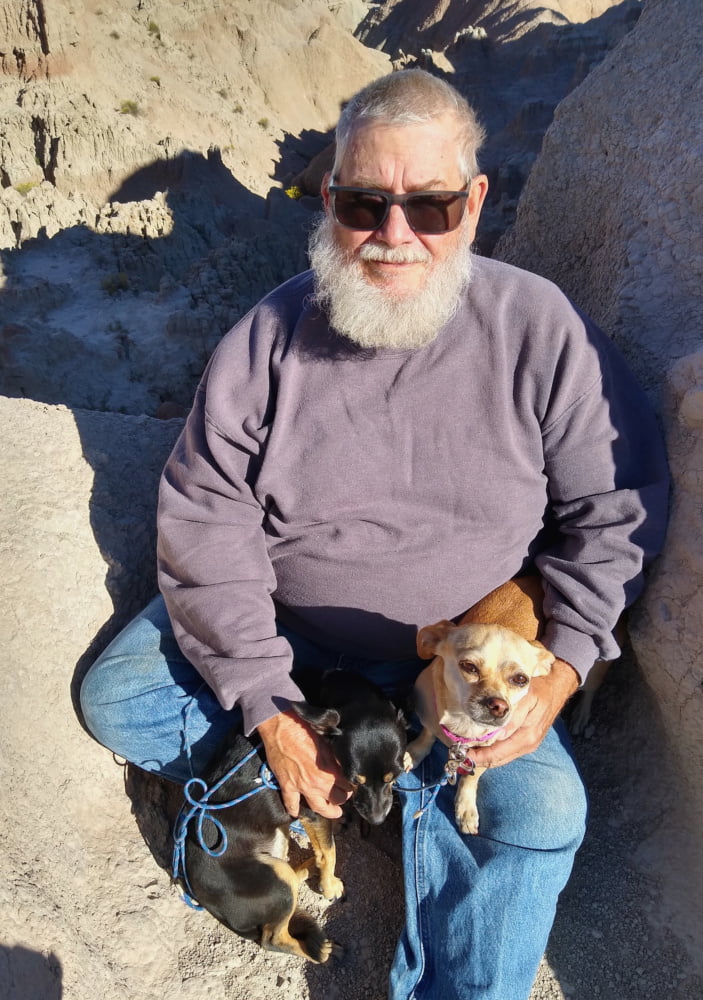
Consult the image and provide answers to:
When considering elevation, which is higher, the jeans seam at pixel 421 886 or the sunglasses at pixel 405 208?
the sunglasses at pixel 405 208

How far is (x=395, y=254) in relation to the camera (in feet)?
7.45

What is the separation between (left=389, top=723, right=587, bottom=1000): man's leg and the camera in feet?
6.81

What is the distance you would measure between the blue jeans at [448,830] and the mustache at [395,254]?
1.46m

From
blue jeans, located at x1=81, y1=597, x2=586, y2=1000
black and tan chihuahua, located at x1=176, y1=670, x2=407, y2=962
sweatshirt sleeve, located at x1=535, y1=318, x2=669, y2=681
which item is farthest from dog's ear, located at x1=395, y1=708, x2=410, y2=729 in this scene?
sweatshirt sleeve, located at x1=535, y1=318, x2=669, y2=681

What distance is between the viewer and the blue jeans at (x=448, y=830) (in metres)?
2.09

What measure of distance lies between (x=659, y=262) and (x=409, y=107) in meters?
1.27

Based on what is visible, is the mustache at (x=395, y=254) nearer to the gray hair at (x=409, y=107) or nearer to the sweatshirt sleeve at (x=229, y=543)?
the gray hair at (x=409, y=107)

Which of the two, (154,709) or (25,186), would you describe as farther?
(25,186)

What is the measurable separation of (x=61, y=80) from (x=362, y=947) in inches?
735

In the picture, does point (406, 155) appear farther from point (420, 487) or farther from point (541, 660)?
point (541, 660)

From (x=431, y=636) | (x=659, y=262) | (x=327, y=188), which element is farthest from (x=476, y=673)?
(x=659, y=262)

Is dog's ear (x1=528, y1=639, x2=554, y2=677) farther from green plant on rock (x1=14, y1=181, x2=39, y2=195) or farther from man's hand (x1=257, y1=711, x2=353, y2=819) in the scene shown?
green plant on rock (x1=14, y1=181, x2=39, y2=195)

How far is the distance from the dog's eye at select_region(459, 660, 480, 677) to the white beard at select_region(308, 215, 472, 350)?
0.99 meters

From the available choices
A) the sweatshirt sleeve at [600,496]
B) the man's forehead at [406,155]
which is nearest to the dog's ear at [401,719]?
the sweatshirt sleeve at [600,496]
